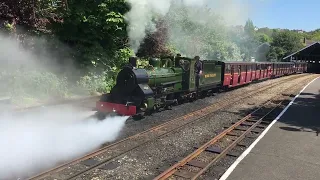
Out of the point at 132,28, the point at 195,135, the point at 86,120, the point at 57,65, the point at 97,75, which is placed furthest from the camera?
the point at 97,75

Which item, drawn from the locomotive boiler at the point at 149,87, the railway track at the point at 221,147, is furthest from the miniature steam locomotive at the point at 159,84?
the railway track at the point at 221,147

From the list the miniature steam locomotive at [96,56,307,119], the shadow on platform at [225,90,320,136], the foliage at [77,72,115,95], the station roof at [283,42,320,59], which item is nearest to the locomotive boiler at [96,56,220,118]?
the miniature steam locomotive at [96,56,307,119]

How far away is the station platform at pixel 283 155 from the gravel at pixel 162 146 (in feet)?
2.60

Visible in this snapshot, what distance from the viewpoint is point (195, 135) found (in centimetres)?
1102

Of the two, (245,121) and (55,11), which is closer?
(245,121)

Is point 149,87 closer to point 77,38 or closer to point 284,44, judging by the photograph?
point 77,38

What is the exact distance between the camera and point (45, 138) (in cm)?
951

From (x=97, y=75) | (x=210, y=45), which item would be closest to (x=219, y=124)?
(x=97, y=75)

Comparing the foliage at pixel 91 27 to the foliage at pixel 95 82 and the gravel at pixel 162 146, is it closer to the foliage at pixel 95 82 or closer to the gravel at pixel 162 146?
the foliage at pixel 95 82

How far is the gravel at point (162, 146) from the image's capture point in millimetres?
7477

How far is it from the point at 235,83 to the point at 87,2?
12.9 meters

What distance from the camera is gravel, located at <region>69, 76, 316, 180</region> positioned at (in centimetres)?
748

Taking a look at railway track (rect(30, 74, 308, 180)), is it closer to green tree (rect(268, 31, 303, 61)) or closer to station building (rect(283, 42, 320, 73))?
station building (rect(283, 42, 320, 73))

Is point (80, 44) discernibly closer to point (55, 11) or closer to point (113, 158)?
point (55, 11)
